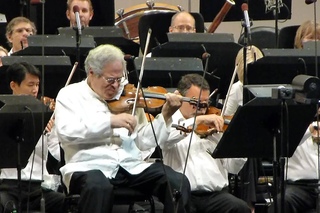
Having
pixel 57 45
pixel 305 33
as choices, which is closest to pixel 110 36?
pixel 57 45

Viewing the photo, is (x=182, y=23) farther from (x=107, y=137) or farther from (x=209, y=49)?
(x=107, y=137)

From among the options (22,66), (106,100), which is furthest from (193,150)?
(22,66)

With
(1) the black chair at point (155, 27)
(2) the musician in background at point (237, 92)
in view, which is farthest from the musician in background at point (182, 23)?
(2) the musician in background at point (237, 92)

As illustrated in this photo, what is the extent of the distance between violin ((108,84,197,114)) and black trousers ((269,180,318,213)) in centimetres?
87

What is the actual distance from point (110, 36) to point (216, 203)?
1.94 m

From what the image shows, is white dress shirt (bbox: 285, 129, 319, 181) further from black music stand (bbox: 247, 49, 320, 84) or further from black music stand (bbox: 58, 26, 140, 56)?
black music stand (bbox: 58, 26, 140, 56)

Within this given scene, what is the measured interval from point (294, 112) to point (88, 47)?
2004 mm

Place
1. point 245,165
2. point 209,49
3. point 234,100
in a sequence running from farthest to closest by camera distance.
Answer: point 209,49
point 234,100
point 245,165

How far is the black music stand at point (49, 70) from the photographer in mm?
6039

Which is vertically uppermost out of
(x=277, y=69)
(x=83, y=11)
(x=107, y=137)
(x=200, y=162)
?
(x=83, y=11)

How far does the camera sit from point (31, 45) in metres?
6.52

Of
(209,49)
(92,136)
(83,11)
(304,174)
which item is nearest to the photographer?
(92,136)

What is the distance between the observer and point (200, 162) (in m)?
5.66

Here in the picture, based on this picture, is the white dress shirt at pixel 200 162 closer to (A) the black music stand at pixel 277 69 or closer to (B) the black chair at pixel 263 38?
(A) the black music stand at pixel 277 69
